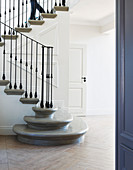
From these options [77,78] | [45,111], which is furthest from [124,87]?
[77,78]

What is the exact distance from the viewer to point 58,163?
138 inches

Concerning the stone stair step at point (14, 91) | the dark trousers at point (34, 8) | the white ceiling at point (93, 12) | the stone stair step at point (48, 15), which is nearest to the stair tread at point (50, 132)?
the stone stair step at point (14, 91)

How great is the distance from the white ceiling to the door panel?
431 cm

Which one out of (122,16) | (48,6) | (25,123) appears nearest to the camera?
(122,16)

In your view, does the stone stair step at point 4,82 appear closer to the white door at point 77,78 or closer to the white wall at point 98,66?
the white door at point 77,78

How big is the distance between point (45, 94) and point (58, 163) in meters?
2.48

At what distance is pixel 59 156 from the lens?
12.6 feet

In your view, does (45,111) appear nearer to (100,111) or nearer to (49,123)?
(49,123)

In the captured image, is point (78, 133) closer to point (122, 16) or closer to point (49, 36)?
point (49, 36)

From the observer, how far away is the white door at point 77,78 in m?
8.22

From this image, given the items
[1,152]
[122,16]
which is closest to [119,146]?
[122,16]

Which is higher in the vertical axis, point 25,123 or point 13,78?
point 13,78

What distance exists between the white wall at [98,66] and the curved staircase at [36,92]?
6.61ft

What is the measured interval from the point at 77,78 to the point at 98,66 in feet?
2.88
